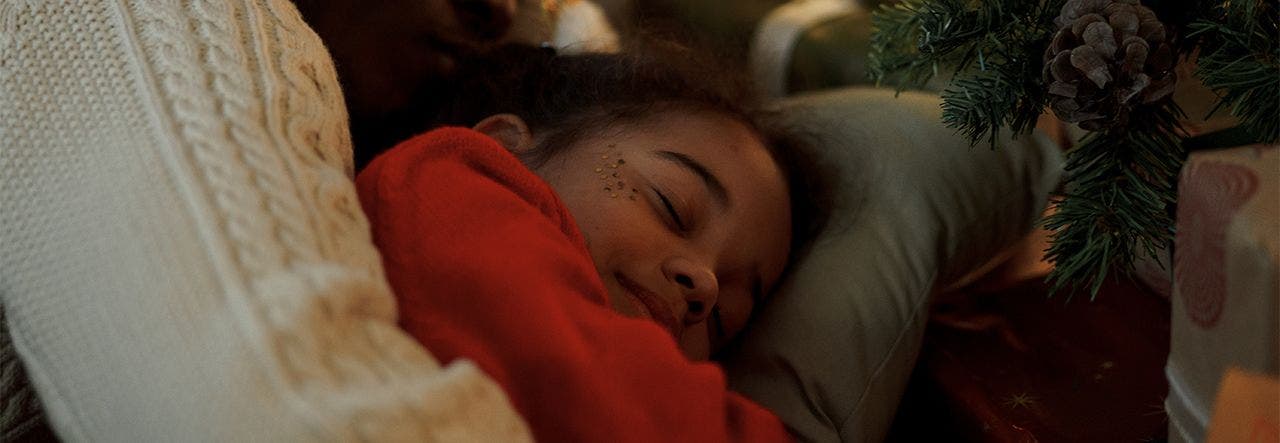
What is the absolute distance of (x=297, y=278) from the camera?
38cm

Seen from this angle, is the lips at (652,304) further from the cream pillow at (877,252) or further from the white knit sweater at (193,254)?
the white knit sweater at (193,254)

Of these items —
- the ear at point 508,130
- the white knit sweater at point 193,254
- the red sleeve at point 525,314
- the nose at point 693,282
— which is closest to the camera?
the white knit sweater at point 193,254

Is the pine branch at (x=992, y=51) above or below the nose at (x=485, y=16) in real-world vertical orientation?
above

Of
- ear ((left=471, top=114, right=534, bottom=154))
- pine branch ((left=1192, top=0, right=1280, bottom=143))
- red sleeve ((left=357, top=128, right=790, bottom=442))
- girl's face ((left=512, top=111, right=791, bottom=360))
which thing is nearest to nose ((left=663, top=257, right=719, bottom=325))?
girl's face ((left=512, top=111, right=791, bottom=360))

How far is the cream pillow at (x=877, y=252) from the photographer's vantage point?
2.47 feet

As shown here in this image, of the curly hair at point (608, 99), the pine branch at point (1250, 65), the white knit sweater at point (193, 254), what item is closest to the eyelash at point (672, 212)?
the curly hair at point (608, 99)

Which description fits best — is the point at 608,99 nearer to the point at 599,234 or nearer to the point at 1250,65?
the point at 599,234

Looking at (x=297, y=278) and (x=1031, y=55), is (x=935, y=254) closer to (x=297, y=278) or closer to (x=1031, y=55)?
(x=1031, y=55)

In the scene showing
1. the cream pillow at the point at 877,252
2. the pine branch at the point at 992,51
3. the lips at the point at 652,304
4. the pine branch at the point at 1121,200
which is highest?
the pine branch at the point at 992,51

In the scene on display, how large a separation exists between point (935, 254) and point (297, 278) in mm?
607

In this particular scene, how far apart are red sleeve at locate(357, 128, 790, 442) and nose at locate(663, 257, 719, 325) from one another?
0.11m

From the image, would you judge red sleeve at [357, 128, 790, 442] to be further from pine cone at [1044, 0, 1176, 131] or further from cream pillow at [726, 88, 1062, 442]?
pine cone at [1044, 0, 1176, 131]

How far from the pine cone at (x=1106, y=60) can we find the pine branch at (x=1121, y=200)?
0.09ft

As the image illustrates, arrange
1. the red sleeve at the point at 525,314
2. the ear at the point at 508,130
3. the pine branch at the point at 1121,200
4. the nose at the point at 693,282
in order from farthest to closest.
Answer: the ear at the point at 508,130 → the nose at the point at 693,282 → the pine branch at the point at 1121,200 → the red sleeve at the point at 525,314
